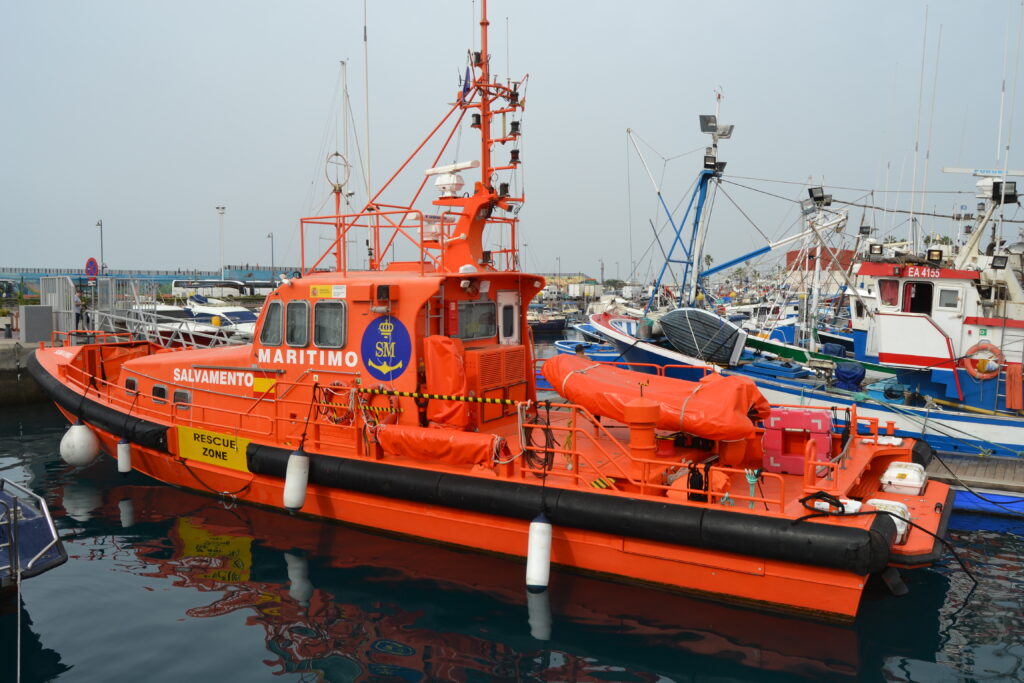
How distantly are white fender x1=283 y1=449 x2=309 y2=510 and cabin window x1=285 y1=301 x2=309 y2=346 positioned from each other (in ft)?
4.77

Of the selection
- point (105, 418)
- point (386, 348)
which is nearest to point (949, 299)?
point (386, 348)

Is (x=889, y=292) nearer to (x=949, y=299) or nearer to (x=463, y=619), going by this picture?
(x=949, y=299)

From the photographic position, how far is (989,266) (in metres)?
12.2

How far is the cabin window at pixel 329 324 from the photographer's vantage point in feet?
24.8

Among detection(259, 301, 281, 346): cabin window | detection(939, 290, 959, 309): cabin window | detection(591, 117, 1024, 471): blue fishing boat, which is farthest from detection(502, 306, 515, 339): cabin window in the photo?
detection(939, 290, 959, 309): cabin window

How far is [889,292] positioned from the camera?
40.8 ft

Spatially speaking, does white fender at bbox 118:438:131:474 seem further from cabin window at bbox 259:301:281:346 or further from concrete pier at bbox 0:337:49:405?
concrete pier at bbox 0:337:49:405

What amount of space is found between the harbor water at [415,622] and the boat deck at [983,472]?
1528mm

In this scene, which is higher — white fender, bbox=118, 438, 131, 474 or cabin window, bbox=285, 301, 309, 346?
cabin window, bbox=285, 301, 309, 346

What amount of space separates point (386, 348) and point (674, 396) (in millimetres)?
3084

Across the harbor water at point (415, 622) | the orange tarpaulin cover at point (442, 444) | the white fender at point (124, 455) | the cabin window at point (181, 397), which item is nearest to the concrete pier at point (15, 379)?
the white fender at point (124, 455)

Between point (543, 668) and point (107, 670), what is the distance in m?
3.28

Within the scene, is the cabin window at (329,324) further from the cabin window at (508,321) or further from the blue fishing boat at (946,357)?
the blue fishing boat at (946,357)

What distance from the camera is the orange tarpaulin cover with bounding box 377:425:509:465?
259 inches
